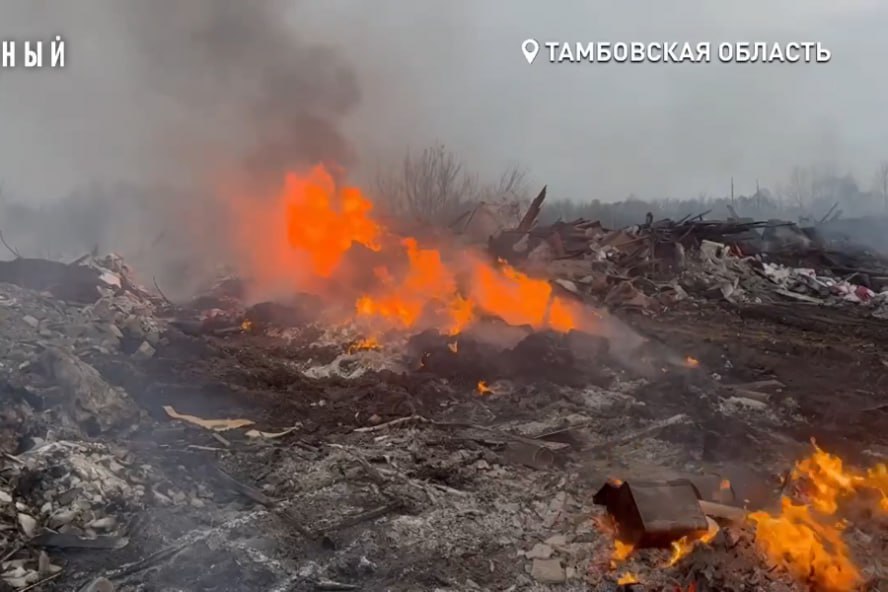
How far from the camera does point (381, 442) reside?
6.91 metres

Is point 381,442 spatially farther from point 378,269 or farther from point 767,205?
point 767,205

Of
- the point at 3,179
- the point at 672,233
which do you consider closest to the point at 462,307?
the point at 672,233

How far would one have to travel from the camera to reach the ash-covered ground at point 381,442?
180 inches

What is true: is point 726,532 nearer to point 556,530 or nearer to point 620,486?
point 620,486

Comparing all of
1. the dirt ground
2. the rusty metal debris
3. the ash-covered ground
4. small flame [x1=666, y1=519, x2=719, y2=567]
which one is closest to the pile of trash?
the ash-covered ground

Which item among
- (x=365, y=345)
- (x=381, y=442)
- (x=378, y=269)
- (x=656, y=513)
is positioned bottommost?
(x=381, y=442)

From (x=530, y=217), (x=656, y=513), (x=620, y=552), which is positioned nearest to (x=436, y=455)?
(x=620, y=552)

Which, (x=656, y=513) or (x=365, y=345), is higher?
(x=365, y=345)

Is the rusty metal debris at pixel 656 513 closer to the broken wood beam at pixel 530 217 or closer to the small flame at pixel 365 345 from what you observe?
the small flame at pixel 365 345

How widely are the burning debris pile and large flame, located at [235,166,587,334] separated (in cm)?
9

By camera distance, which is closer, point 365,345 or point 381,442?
point 381,442

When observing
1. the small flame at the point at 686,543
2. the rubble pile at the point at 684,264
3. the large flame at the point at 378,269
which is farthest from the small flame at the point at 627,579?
the rubble pile at the point at 684,264

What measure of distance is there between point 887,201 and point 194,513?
5974cm

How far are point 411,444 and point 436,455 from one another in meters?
0.39
